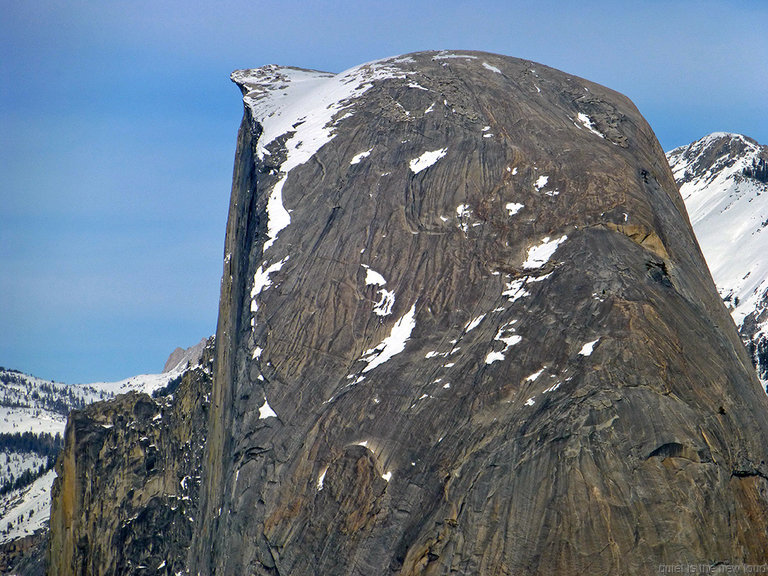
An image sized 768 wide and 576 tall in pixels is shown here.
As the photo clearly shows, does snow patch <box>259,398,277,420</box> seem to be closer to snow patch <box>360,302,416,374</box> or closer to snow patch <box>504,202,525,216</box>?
snow patch <box>360,302,416,374</box>

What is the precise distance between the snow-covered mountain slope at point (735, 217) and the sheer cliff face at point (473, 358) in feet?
212

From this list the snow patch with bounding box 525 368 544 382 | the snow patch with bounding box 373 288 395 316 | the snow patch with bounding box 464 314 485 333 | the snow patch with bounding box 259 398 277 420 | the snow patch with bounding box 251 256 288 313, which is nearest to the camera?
the snow patch with bounding box 525 368 544 382

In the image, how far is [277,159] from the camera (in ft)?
117

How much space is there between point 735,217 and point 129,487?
105368 millimetres

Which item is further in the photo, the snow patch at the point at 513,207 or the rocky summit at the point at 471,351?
the snow patch at the point at 513,207

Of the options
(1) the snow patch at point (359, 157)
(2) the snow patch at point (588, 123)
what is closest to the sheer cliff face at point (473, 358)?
(2) the snow patch at point (588, 123)

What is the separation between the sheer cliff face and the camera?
859 inches

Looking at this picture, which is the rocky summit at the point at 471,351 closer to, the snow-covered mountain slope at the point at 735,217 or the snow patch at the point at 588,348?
the snow patch at the point at 588,348

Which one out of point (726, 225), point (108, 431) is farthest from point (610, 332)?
point (726, 225)

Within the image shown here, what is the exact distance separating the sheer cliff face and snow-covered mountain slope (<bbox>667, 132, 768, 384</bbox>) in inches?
2544

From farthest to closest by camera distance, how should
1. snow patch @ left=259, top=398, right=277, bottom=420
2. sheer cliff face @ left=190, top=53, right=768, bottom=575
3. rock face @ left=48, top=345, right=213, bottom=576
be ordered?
rock face @ left=48, top=345, right=213, bottom=576, snow patch @ left=259, top=398, right=277, bottom=420, sheer cliff face @ left=190, top=53, right=768, bottom=575

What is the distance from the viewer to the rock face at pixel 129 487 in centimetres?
6244

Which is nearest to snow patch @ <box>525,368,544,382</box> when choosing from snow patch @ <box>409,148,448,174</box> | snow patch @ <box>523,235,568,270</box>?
snow patch @ <box>523,235,568,270</box>

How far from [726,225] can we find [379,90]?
109614mm
